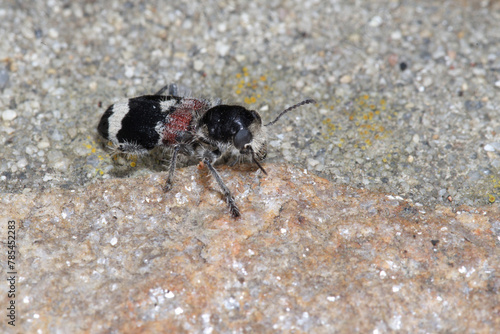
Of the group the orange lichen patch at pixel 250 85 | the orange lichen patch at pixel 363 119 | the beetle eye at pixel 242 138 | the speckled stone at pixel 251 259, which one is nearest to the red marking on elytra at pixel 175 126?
the speckled stone at pixel 251 259

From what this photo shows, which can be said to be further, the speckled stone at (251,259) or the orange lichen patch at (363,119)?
the orange lichen patch at (363,119)

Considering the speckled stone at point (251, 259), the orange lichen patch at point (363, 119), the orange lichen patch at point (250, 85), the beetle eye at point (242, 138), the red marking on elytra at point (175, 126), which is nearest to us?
the speckled stone at point (251, 259)

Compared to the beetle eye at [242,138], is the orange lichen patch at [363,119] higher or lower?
lower

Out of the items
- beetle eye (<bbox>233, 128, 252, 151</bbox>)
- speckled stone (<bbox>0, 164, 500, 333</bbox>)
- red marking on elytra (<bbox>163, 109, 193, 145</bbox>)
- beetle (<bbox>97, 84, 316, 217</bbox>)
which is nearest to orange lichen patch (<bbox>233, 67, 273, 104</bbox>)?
beetle (<bbox>97, 84, 316, 217</bbox>)

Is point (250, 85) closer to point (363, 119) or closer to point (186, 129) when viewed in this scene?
point (186, 129)

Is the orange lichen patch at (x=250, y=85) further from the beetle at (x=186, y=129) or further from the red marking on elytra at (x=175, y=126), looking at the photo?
the red marking on elytra at (x=175, y=126)

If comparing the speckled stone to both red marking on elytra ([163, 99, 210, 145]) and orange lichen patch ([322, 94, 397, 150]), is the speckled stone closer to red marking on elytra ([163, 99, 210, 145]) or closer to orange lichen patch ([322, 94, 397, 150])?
red marking on elytra ([163, 99, 210, 145])

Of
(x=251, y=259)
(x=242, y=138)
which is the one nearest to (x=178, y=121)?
(x=242, y=138)
